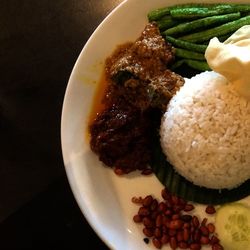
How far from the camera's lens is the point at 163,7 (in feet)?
10.00

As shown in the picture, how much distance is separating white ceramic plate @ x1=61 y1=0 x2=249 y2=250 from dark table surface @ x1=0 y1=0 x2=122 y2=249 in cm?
25

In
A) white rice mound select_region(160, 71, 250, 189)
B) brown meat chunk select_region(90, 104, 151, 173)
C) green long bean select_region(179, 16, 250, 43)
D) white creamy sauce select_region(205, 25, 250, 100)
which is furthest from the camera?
green long bean select_region(179, 16, 250, 43)

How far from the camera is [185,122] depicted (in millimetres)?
2797

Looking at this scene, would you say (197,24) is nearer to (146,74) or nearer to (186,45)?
(186,45)

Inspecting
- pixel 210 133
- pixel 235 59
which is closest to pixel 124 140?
pixel 210 133

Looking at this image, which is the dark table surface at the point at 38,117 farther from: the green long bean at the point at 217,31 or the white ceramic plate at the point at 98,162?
the green long bean at the point at 217,31

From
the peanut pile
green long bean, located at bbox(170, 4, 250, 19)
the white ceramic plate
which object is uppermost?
green long bean, located at bbox(170, 4, 250, 19)

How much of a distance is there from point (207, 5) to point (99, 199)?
1307 mm

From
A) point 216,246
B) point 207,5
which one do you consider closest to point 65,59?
point 207,5

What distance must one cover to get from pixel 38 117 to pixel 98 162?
0.55 meters

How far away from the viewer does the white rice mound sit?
2725 millimetres

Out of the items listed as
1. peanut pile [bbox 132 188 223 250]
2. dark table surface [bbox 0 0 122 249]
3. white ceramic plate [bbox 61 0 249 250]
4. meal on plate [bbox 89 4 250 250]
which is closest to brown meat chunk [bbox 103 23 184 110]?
meal on plate [bbox 89 4 250 250]

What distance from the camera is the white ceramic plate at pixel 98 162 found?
280 cm

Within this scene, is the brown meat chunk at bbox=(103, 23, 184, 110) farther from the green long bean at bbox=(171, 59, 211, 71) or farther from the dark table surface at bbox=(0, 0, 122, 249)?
the dark table surface at bbox=(0, 0, 122, 249)
